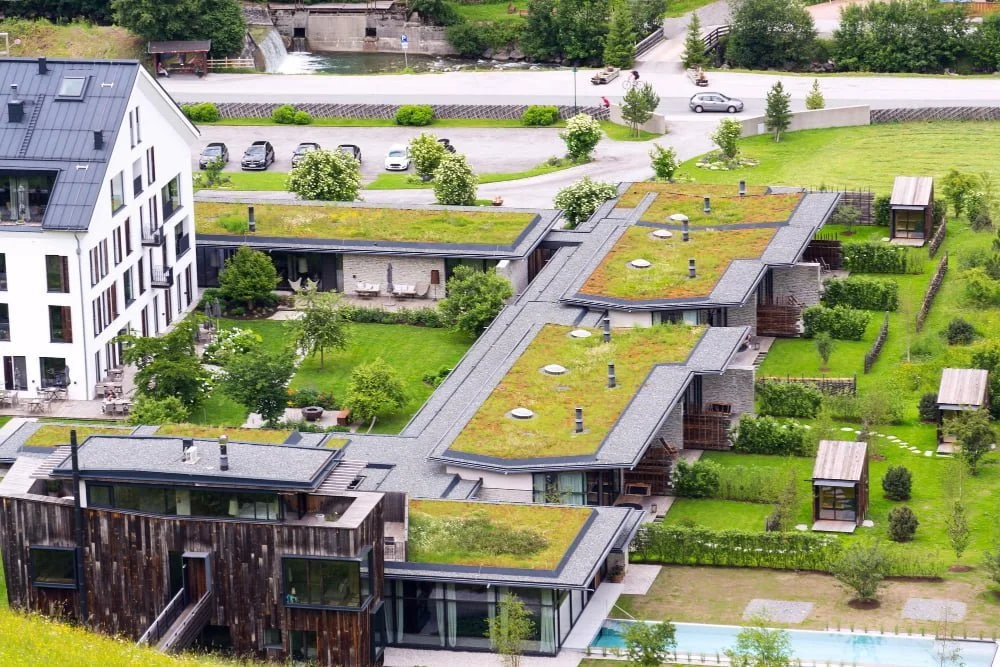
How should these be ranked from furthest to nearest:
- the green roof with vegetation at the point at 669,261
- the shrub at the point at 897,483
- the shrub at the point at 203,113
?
the shrub at the point at 203,113, the green roof with vegetation at the point at 669,261, the shrub at the point at 897,483

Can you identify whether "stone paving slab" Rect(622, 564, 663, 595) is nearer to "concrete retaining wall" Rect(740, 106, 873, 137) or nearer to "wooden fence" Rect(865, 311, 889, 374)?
"wooden fence" Rect(865, 311, 889, 374)

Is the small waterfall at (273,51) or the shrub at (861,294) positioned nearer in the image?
the shrub at (861,294)

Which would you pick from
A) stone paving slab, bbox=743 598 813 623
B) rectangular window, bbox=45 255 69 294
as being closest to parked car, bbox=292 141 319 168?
rectangular window, bbox=45 255 69 294

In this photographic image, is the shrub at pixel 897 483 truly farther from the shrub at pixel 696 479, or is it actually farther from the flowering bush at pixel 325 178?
the flowering bush at pixel 325 178

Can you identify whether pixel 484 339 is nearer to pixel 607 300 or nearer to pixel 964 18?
pixel 607 300

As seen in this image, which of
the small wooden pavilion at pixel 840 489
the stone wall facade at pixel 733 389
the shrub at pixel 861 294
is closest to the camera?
the small wooden pavilion at pixel 840 489

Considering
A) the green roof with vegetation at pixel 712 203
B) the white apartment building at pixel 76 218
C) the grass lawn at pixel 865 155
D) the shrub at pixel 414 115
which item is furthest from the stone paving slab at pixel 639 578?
the shrub at pixel 414 115
